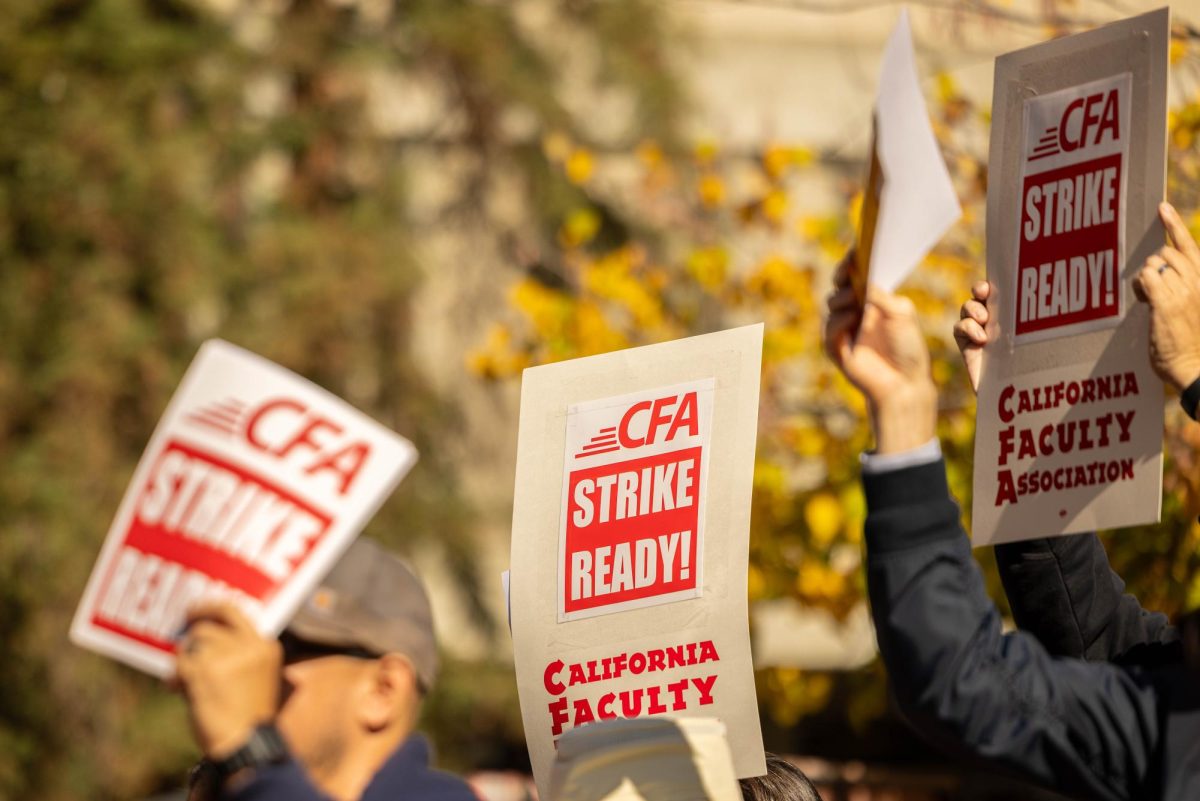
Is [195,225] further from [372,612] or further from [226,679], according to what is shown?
[226,679]

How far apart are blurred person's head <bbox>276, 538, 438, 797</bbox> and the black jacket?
A: 3.45 feet

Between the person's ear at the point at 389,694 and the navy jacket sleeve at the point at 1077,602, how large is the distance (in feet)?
3.29

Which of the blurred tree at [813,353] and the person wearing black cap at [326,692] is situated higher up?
the blurred tree at [813,353]

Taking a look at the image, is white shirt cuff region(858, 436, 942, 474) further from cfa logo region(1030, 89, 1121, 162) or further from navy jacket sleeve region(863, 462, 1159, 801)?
cfa logo region(1030, 89, 1121, 162)

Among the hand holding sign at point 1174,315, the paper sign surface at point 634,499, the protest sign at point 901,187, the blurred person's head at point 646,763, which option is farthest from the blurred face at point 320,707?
the hand holding sign at point 1174,315

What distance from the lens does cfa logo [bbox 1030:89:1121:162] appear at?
98.5 inches

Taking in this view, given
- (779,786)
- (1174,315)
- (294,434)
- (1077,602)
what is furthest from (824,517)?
(1174,315)

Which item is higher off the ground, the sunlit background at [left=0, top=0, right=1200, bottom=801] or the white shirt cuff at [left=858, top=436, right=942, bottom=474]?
the sunlit background at [left=0, top=0, right=1200, bottom=801]

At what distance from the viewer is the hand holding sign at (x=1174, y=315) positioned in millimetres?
2242

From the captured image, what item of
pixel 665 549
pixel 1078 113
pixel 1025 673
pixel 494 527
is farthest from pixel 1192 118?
pixel 494 527

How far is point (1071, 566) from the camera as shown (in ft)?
8.63

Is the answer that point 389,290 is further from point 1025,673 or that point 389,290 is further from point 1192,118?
point 1025,673

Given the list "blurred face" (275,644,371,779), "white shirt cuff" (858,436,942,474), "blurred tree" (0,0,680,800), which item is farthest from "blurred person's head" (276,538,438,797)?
"blurred tree" (0,0,680,800)

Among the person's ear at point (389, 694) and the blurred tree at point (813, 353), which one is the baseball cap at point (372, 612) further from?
the blurred tree at point (813, 353)
